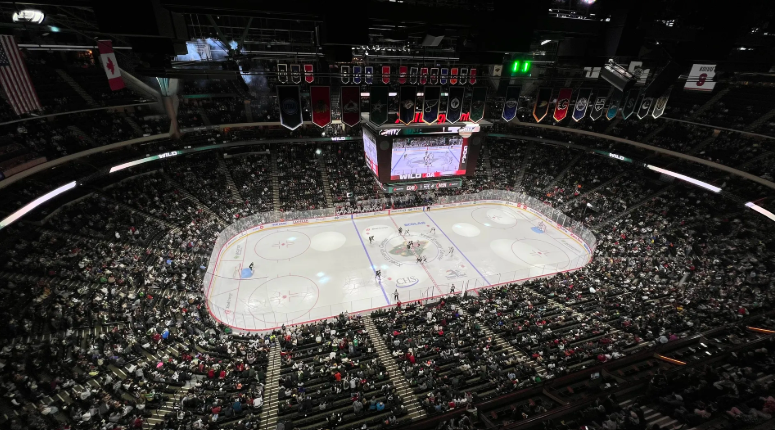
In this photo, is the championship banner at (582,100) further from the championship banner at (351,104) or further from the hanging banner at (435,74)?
the championship banner at (351,104)

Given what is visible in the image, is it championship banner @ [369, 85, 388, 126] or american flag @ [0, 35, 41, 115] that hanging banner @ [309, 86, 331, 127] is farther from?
american flag @ [0, 35, 41, 115]

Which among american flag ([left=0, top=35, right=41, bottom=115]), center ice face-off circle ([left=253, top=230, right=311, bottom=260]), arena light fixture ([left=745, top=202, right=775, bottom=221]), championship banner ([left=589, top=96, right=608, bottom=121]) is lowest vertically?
center ice face-off circle ([left=253, top=230, right=311, bottom=260])

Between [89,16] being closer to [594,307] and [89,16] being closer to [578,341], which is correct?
[578,341]

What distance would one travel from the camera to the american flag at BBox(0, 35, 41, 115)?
9.70 metres

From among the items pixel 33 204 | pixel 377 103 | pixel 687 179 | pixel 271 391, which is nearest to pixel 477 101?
pixel 377 103

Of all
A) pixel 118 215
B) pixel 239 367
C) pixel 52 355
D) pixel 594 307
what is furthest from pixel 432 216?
pixel 52 355

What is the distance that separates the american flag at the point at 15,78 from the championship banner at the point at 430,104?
13298 mm

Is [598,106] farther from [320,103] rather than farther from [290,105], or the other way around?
[290,105]

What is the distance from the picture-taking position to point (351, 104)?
14.1 m

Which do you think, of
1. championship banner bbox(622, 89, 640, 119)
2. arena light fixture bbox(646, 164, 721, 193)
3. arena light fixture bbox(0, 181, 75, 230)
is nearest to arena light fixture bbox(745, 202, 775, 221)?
arena light fixture bbox(646, 164, 721, 193)

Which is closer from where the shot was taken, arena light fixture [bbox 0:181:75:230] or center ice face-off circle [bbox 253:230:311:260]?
arena light fixture [bbox 0:181:75:230]

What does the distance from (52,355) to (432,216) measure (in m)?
24.0

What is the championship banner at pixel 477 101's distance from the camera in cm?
1579

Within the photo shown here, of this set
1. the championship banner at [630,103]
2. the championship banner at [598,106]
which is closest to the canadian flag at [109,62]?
the championship banner at [598,106]
